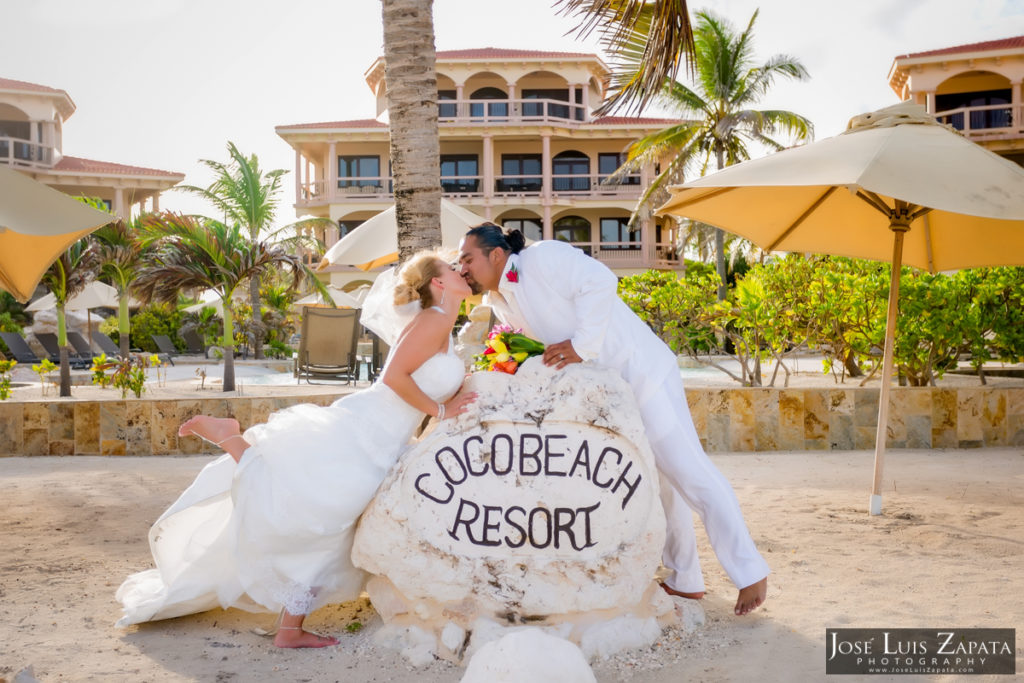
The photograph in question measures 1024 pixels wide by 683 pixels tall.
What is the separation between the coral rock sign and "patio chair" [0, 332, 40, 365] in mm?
20042

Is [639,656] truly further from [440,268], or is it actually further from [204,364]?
[204,364]

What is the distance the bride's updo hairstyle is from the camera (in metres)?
3.89

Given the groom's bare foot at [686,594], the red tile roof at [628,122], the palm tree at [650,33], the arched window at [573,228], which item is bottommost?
the groom's bare foot at [686,594]

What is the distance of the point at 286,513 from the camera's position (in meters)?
3.58

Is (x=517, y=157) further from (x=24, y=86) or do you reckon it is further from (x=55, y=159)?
(x=24, y=86)

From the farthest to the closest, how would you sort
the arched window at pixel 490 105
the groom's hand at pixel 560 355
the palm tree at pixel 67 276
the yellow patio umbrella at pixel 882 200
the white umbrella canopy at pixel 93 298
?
the arched window at pixel 490 105 < the white umbrella canopy at pixel 93 298 < the palm tree at pixel 67 276 < the yellow patio umbrella at pixel 882 200 < the groom's hand at pixel 560 355

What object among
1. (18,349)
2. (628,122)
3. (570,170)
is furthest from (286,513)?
(570,170)

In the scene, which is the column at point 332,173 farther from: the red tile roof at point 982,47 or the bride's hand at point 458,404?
the bride's hand at point 458,404

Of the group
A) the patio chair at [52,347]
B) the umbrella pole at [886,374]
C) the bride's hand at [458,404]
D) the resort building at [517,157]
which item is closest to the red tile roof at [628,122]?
the resort building at [517,157]

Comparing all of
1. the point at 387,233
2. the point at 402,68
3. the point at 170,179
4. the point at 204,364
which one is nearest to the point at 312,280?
the point at 204,364

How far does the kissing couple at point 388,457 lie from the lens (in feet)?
11.9

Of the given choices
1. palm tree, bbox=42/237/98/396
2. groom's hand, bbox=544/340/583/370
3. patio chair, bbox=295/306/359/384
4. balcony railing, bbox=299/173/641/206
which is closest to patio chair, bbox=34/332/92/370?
palm tree, bbox=42/237/98/396

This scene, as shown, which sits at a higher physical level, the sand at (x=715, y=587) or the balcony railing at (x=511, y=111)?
the balcony railing at (x=511, y=111)

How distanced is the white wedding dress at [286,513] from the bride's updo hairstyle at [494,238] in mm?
507
